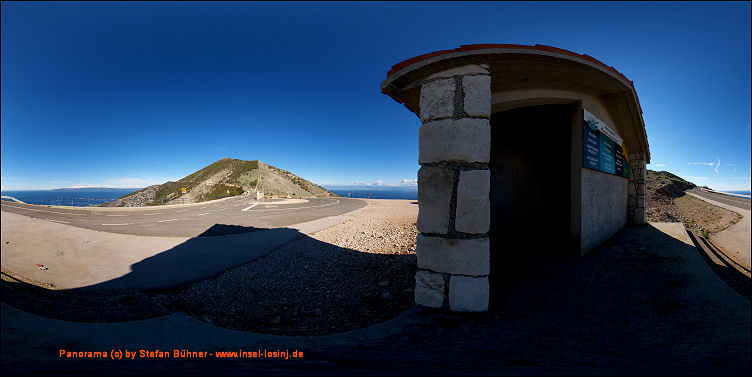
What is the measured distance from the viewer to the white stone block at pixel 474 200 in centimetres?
257

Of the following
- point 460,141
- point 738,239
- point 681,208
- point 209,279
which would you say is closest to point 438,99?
point 460,141

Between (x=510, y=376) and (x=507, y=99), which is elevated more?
(x=507, y=99)

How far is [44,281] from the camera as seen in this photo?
6.72 feet

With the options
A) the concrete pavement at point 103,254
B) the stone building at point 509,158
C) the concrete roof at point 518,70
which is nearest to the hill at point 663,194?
the stone building at point 509,158

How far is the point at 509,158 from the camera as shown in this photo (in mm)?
5684

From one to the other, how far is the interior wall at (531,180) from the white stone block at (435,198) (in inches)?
107

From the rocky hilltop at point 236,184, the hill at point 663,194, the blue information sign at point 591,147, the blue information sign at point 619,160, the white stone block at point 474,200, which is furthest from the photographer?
the rocky hilltop at point 236,184

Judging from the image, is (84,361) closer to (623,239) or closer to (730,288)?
(730,288)

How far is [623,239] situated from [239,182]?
82.3 metres

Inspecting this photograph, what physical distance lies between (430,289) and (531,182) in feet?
14.5

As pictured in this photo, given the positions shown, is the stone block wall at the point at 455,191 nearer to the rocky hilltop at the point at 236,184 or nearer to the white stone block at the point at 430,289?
the white stone block at the point at 430,289

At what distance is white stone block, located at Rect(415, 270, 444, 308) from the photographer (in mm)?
2697

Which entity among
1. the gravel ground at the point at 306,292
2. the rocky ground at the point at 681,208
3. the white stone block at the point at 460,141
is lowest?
the gravel ground at the point at 306,292

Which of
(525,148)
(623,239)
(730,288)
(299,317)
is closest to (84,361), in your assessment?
(299,317)
